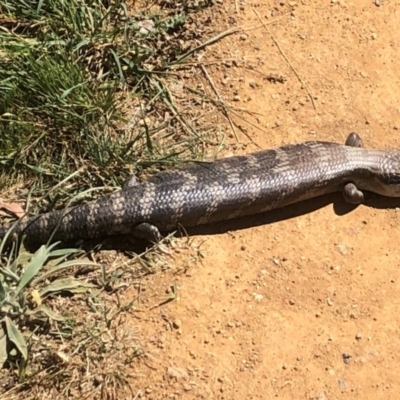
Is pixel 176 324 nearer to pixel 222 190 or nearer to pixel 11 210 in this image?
pixel 222 190

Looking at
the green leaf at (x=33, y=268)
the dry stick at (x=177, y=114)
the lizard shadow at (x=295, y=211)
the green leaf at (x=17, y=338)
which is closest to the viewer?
the green leaf at (x=17, y=338)

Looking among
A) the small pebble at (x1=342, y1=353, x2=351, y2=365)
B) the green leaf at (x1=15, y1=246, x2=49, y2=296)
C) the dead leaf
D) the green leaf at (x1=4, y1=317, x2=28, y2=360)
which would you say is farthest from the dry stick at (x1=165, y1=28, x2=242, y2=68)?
the small pebble at (x1=342, y1=353, x2=351, y2=365)

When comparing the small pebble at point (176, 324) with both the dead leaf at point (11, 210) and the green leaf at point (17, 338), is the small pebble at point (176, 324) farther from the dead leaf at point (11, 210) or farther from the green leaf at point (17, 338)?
the dead leaf at point (11, 210)

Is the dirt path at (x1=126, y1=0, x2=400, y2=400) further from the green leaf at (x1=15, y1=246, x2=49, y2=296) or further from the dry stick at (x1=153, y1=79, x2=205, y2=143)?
the green leaf at (x1=15, y1=246, x2=49, y2=296)

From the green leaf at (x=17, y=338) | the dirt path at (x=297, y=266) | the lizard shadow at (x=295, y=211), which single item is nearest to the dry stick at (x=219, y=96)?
the dirt path at (x=297, y=266)

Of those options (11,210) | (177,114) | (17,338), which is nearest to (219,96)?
(177,114)

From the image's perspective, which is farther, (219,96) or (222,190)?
(219,96)
